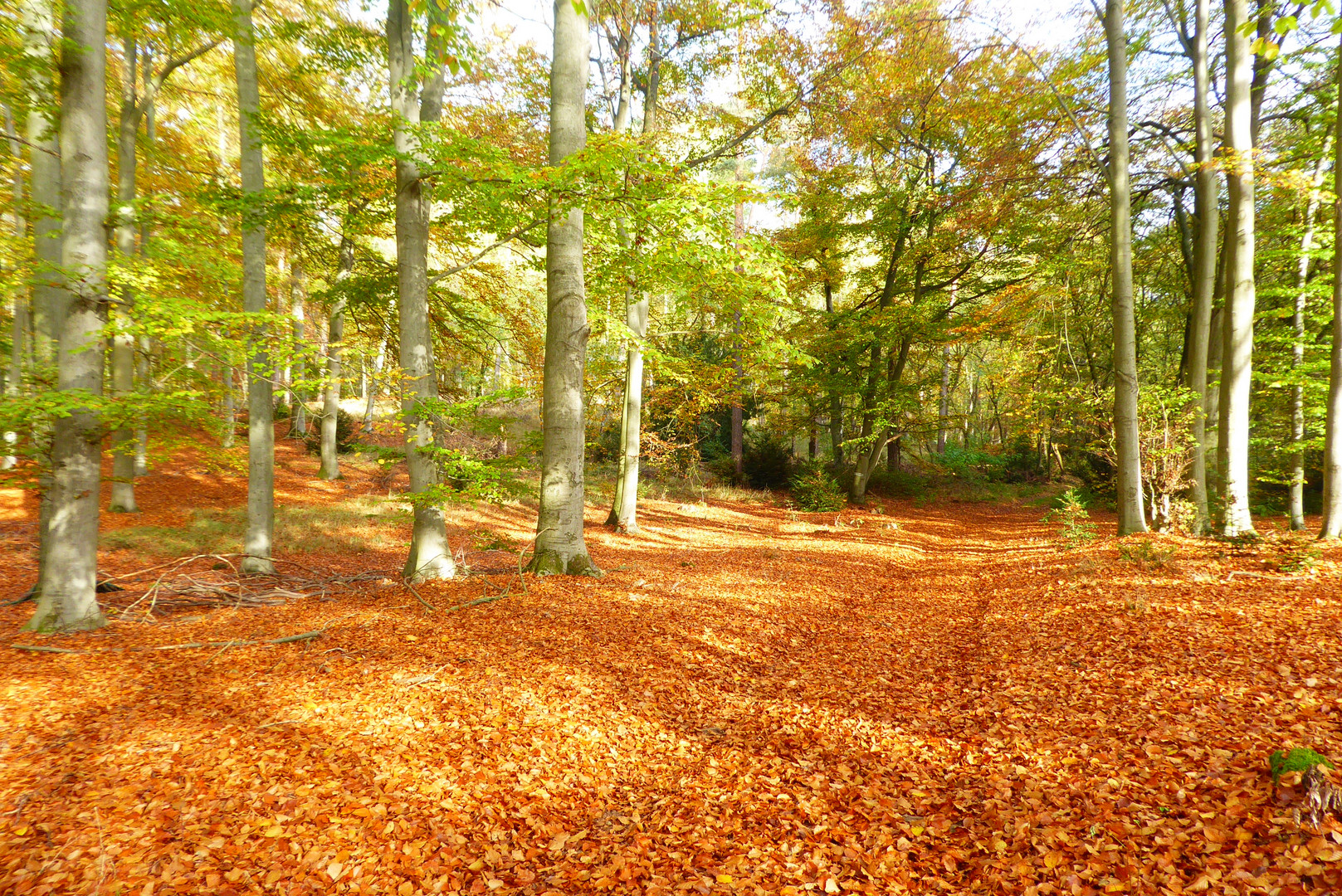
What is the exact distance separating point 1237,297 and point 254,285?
13.6 m

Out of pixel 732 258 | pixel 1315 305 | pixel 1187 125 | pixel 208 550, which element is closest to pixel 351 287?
pixel 208 550

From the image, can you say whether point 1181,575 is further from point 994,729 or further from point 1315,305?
point 1315,305

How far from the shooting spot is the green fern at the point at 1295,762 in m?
2.42

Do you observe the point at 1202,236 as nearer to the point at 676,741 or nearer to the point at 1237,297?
the point at 1237,297

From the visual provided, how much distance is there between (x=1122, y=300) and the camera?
8.88 m

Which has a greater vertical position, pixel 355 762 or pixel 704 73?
pixel 704 73

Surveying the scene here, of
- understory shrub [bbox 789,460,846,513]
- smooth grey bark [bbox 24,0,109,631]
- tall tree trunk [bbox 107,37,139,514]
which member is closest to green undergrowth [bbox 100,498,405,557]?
tall tree trunk [bbox 107,37,139,514]

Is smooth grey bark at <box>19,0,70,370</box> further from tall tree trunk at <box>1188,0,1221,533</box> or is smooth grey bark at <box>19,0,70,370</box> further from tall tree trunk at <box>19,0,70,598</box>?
tall tree trunk at <box>1188,0,1221,533</box>

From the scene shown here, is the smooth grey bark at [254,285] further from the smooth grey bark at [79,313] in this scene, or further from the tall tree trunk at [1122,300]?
the tall tree trunk at [1122,300]

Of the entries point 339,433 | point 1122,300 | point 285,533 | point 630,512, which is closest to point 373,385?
point 285,533

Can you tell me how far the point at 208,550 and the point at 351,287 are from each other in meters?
5.15

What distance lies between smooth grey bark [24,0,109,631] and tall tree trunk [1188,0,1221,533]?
1345cm

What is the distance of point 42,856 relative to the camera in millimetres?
2287

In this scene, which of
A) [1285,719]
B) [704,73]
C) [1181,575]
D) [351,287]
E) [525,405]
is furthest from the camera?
[525,405]
